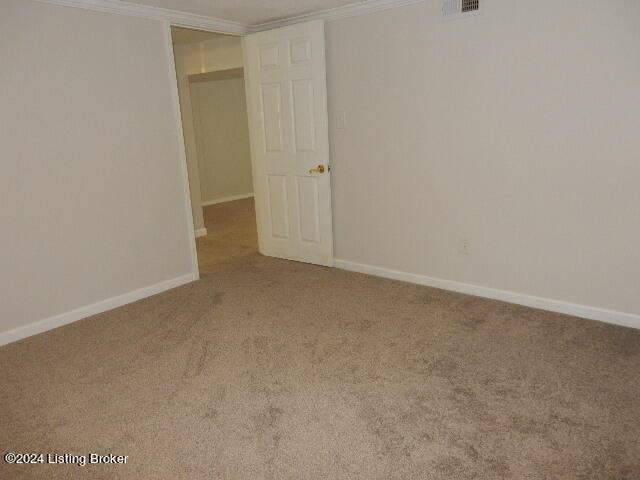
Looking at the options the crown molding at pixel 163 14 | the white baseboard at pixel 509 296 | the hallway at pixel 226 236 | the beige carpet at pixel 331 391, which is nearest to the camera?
the beige carpet at pixel 331 391

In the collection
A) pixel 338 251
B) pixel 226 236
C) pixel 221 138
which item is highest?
pixel 221 138

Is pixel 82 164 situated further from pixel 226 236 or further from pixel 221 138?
pixel 221 138

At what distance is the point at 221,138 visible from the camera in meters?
8.16

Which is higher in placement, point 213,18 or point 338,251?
point 213,18

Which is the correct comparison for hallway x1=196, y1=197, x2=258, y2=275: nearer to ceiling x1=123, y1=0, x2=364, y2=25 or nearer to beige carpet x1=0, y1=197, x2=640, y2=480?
beige carpet x1=0, y1=197, x2=640, y2=480

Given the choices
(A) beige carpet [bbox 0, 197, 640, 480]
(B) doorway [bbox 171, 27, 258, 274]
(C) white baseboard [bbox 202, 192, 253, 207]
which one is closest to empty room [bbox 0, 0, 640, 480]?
(A) beige carpet [bbox 0, 197, 640, 480]

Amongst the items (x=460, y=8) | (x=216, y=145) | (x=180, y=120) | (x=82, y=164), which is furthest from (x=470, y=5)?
(x=216, y=145)

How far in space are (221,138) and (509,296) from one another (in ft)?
19.6

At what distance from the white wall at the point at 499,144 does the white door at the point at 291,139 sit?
166 millimetres

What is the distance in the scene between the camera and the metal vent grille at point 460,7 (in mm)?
3238

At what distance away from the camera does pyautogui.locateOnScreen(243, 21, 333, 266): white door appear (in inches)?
162

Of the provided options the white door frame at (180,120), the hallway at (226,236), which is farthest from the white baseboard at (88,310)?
the hallway at (226,236)

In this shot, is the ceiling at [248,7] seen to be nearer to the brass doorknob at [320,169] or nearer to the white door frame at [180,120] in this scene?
the white door frame at [180,120]

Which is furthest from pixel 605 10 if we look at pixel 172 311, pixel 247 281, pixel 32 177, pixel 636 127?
pixel 32 177
